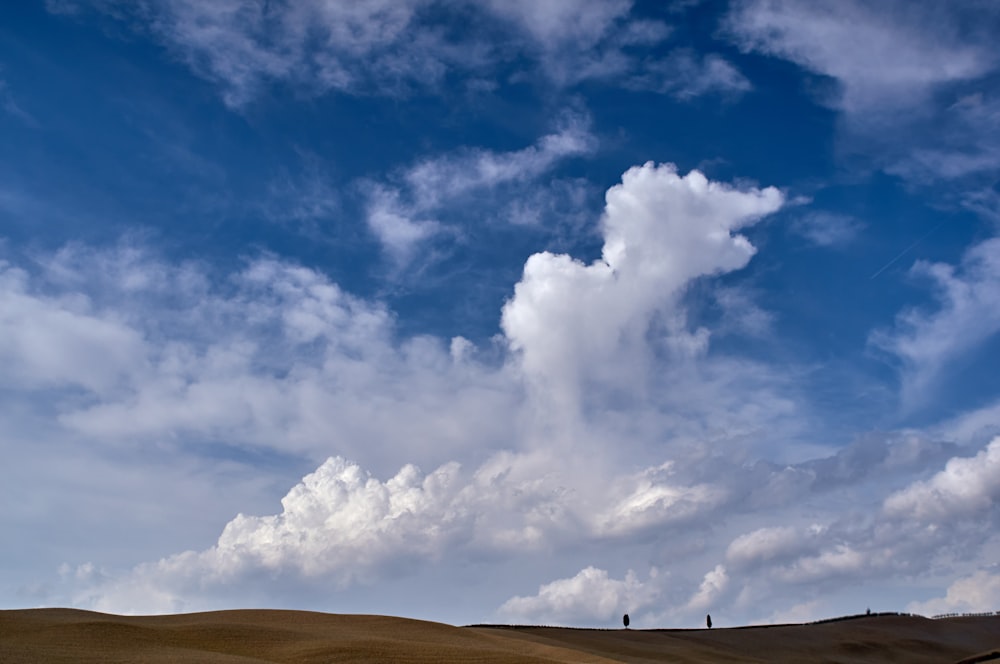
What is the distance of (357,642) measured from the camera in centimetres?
2909

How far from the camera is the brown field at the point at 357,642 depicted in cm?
2502

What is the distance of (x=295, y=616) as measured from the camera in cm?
3831

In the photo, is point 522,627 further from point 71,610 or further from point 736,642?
point 71,610

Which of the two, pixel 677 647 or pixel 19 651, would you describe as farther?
pixel 677 647

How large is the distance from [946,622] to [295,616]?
69061 millimetres

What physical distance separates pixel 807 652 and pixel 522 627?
897 inches

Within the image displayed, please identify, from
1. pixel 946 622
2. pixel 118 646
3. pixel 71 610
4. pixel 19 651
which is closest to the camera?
pixel 19 651

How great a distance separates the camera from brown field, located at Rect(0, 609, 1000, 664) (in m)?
25.0

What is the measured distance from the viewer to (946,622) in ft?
270

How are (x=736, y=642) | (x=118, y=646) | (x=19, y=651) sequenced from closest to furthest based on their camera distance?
(x=19, y=651) < (x=118, y=646) < (x=736, y=642)

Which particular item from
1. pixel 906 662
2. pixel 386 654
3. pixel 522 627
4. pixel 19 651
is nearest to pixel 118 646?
pixel 19 651

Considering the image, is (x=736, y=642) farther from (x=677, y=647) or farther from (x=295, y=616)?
(x=295, y=616)

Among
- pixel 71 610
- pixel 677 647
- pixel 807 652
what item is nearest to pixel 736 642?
pixel 807 652

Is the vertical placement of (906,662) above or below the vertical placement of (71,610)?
below
